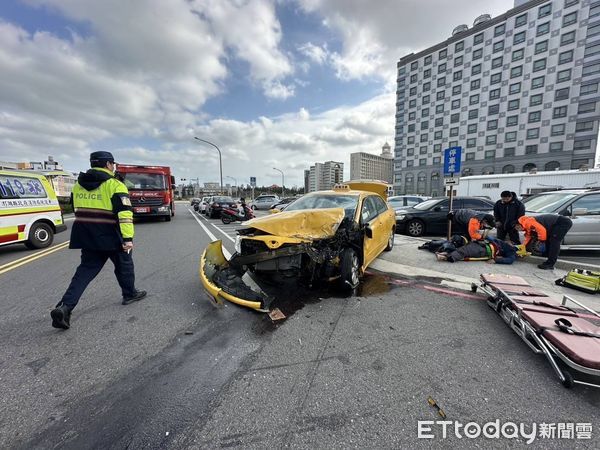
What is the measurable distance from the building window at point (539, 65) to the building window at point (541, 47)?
4.41ft

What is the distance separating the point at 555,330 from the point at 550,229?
3730 millimetres

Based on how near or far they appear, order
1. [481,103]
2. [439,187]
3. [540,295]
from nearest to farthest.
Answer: [540,295] → [481,103] → [439,187]

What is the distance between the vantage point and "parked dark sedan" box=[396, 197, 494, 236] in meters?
8.89

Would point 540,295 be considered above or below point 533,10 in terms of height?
below

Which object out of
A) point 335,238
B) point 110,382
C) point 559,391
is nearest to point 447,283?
point 335,238

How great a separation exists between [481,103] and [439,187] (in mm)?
16305

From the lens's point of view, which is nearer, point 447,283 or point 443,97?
point 447,283

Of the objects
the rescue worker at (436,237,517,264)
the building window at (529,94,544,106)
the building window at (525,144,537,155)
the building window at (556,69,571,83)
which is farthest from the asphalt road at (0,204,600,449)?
the building window at (556,69,571,83)

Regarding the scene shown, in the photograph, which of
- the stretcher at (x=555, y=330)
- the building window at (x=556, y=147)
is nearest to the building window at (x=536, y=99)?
the building window at (x=556, y=147)

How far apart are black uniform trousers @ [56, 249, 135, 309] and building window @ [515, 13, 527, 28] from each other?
64.6 metres

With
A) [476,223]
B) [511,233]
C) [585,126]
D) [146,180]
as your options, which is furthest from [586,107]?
[146,180]

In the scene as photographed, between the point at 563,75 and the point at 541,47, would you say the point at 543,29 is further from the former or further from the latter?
the point at 563,75

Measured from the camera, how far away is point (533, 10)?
41500 mm

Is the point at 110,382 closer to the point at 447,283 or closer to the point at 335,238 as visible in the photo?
the point at 335,238
